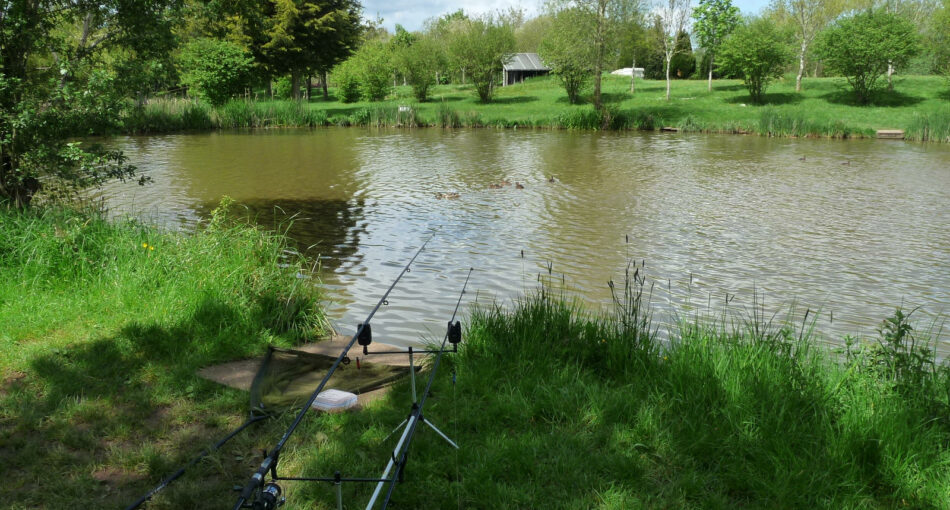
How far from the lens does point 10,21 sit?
7.32m

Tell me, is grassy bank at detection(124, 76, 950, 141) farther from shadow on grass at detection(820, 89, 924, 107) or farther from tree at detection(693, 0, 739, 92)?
tree at detection(693, 0, 739, 92)

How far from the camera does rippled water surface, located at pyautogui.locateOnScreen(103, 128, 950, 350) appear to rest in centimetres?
808

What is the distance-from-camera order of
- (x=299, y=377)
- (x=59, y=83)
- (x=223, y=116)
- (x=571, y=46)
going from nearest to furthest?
(x=299, y=377), (x=59, y=83), (x=223, y=116), (x=571, y=46)

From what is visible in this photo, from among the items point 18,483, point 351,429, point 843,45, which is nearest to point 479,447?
point 351,429

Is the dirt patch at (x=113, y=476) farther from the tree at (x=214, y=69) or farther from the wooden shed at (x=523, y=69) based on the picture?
the wooden shed at (x=523, y=69)

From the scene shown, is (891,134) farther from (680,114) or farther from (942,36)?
(942,36)

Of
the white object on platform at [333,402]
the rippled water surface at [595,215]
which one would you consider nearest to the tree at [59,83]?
the rippled water surface at [595,215]

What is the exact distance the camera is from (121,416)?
13.1ft

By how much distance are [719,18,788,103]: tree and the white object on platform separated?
1444 inches

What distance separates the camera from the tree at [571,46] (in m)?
37.4

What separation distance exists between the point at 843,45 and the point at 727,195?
24.3 meters

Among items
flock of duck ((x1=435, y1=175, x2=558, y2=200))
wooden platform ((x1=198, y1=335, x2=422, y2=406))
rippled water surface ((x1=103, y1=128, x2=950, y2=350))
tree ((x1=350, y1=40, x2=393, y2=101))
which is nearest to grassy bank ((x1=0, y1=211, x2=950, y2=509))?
wooden platform ((x1=198, y1=335, x2=422, y2=406))

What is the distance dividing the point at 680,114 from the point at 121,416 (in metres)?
33.1

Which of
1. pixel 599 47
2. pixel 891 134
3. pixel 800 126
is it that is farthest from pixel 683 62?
pixel 891 134
